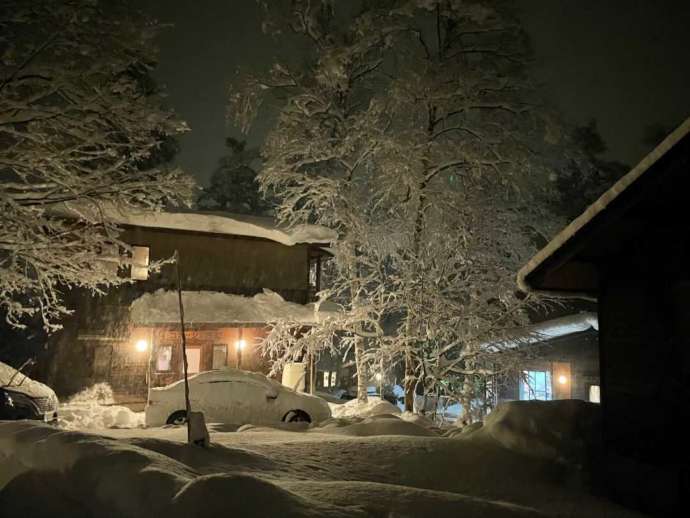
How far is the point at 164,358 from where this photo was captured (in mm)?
20438

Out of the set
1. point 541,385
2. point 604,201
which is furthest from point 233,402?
point 541,385

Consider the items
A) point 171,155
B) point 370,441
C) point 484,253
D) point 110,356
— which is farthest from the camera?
point 171,155

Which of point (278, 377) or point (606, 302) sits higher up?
point (606, 302)

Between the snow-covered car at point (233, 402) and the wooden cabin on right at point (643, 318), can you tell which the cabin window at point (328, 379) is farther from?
the wooden cabin on right at point (643, 318)

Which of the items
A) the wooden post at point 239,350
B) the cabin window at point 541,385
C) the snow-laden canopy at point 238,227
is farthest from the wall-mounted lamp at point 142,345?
the cabin window at point 541,385

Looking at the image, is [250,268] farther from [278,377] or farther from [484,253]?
[484,253]

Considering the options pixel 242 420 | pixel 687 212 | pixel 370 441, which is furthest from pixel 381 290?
pixel 687 212

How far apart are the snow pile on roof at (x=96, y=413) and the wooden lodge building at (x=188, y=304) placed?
37cm

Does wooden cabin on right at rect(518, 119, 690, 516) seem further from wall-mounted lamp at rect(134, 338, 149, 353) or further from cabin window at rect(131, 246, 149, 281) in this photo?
cabin window at rect(131, 246, 149, 281)

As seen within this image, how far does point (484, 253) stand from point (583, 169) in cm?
437

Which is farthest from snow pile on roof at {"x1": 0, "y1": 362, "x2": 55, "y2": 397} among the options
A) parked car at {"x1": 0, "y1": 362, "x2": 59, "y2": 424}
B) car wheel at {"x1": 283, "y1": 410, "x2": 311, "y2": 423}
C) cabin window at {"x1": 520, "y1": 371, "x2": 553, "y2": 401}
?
cabin window at {"x1": 520, "y1": 371, "x2": 553, "y2": 401}

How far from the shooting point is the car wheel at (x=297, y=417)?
46.1 ft

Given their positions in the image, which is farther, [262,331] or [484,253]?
[262,331]

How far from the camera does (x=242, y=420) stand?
13844 mm
